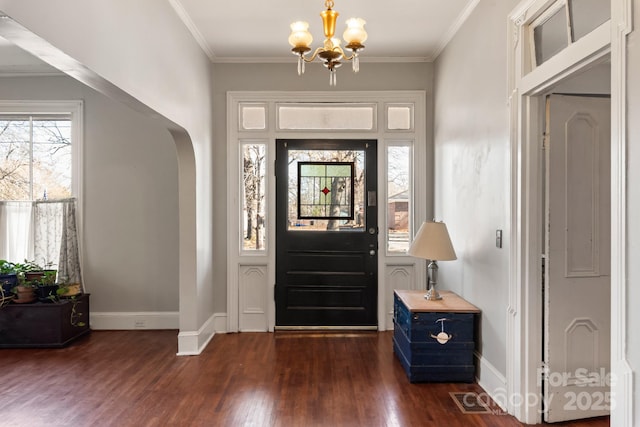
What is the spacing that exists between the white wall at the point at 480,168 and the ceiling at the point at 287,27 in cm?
24

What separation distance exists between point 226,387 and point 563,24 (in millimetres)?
3211

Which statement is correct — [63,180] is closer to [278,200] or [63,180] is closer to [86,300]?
[86,300]

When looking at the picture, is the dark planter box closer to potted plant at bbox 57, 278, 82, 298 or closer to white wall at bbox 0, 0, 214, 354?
potted plant at bbox 57, 278, 82, 298

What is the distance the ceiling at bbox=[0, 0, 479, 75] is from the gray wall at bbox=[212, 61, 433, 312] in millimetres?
94

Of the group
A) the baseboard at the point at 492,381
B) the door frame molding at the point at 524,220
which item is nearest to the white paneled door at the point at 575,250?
the door frame molding at the point at 524,220

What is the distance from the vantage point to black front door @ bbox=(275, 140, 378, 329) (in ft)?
14.4

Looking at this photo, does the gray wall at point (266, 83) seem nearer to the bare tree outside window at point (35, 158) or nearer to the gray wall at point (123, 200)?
the gray wall at point (123, 200)

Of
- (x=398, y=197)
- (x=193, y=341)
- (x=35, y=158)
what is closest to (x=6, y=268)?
(x=35, y=158)

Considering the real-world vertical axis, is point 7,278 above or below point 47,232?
below

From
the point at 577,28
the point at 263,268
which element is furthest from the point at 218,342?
the point at 577,28

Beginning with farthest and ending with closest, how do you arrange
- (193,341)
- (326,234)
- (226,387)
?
(326,234) < (193,341) < (226,387)

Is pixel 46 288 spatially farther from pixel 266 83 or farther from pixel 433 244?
pixel 433 244

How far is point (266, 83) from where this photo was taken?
4375 mm

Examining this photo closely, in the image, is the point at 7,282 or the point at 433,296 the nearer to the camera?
the point at 433,296
